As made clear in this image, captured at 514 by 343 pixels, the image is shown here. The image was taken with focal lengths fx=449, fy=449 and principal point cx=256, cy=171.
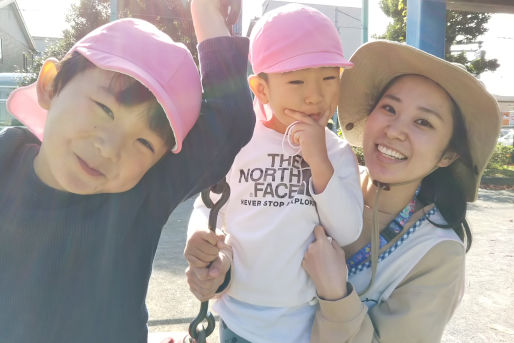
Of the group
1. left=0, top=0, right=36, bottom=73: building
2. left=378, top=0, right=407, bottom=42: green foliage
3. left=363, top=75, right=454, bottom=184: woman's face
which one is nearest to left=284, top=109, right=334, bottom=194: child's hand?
left=363, top=75, right=454, bottom=184: woman's face

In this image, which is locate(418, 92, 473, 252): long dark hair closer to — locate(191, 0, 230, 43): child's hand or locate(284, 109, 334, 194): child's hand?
locate(284, 109, 334, 194): child's hand

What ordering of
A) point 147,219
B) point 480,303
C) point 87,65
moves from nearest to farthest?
point 87,65 → point 147,219 → point 480,303

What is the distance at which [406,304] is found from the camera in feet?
4.32

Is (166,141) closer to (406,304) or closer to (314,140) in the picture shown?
(314,140)

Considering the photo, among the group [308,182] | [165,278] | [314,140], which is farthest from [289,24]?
[165,278]

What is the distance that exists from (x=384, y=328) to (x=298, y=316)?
25 cm

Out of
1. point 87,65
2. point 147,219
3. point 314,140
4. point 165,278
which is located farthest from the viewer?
point 165,278

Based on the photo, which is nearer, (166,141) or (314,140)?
(166,141)

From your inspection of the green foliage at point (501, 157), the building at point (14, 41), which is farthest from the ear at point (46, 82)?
the building at point (14, 41)

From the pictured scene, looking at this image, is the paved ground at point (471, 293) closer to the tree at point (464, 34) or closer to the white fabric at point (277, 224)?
the white fabric at point (277, 224)

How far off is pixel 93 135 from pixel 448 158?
1150mm

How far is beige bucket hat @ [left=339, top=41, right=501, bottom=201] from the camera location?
1417mm

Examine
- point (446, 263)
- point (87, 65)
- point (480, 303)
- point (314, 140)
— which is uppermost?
point (87, 65)

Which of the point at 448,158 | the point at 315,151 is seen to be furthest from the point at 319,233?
the point at 448,158
